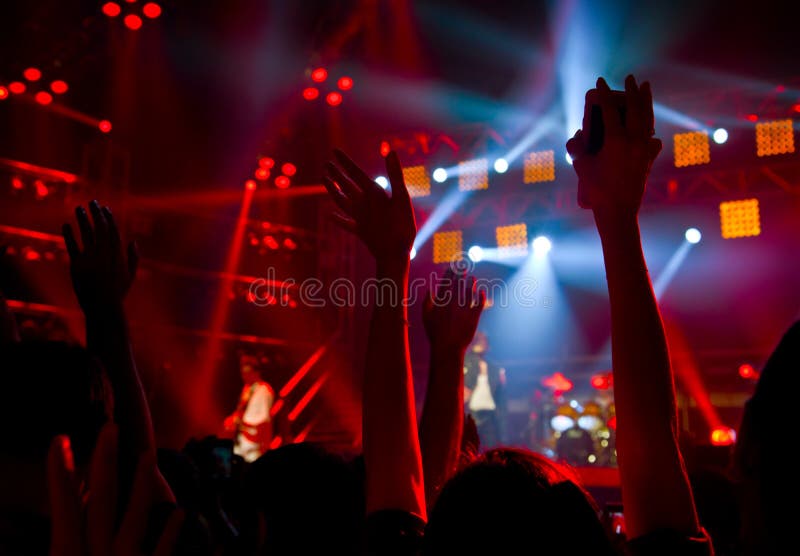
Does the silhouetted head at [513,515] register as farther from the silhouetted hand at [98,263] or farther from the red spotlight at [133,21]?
the red spotlight at [133,21]

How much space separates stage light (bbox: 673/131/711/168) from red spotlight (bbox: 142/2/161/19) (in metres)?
6.86

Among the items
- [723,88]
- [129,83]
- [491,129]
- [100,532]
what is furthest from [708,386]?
[100,532]

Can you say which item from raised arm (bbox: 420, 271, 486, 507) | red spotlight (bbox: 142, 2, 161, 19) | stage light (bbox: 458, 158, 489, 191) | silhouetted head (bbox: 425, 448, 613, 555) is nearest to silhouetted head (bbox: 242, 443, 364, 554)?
raised arm (bbox: 420, 271, 486, 507)

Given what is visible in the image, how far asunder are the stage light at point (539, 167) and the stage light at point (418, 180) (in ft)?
5.30

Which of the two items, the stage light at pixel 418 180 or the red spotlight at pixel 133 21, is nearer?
the red spotlight at pixel 133 21

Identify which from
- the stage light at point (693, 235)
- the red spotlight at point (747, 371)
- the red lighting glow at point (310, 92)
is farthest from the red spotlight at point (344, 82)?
the red spotlight at point (747, 371)

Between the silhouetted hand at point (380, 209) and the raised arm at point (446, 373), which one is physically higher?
the silhouetted hand at point (380, 209)

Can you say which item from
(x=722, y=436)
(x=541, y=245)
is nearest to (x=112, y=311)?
(x=722, y=436)

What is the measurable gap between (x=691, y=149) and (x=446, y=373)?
30.4 ft

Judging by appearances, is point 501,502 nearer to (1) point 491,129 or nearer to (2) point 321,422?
(1) point 491,129

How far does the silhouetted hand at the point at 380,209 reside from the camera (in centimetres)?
162

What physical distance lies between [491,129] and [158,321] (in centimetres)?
555

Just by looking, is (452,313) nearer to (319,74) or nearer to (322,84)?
(319,74)

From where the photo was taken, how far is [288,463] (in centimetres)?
160
